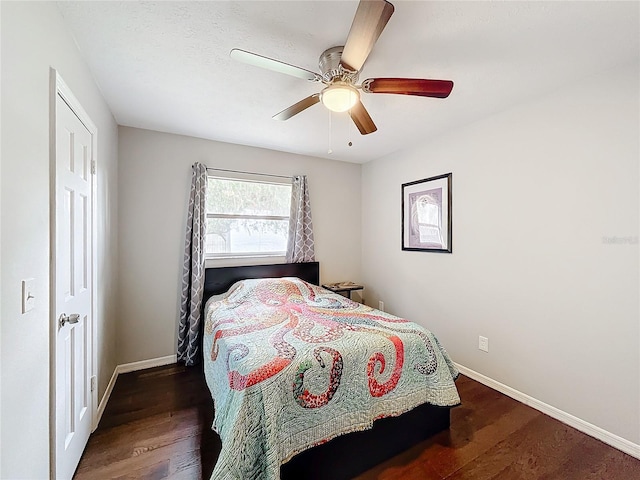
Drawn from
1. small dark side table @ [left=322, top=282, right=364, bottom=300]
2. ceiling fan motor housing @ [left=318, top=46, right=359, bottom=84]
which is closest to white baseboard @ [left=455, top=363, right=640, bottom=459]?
small dark side table @ [left=322, top=282, right=364, bottom=300]

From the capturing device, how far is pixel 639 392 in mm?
1768

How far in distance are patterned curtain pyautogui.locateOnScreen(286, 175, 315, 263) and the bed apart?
4.65ft

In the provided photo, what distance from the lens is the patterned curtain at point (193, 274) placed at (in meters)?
2.98

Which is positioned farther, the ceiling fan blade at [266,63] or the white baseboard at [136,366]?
the white baseboard at [136,366]

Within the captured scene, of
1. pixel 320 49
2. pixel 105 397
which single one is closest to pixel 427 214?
pixel 320 49

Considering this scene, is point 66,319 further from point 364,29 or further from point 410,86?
point 410,86

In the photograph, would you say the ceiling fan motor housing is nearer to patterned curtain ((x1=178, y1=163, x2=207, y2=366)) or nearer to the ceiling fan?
the ceiling fan

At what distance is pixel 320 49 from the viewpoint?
1.69 meters

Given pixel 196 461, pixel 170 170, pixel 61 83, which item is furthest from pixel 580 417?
pixel 170 170

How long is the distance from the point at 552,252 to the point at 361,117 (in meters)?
1.77

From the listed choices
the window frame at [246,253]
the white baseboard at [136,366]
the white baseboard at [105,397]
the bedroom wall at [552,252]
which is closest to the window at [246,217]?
the window frame at [246,253]

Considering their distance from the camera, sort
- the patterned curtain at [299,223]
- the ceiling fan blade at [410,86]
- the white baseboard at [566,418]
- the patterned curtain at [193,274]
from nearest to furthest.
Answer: the ceiling fan blade at [410,86]
the white baseboard at [566,418]
the patterned curtain at [193,274]
the patterned curtain at [299,223]

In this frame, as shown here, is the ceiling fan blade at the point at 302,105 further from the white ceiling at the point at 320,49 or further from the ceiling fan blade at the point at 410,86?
the ceiling fan blade at the point at 410,86

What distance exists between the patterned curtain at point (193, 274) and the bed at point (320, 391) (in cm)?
79
